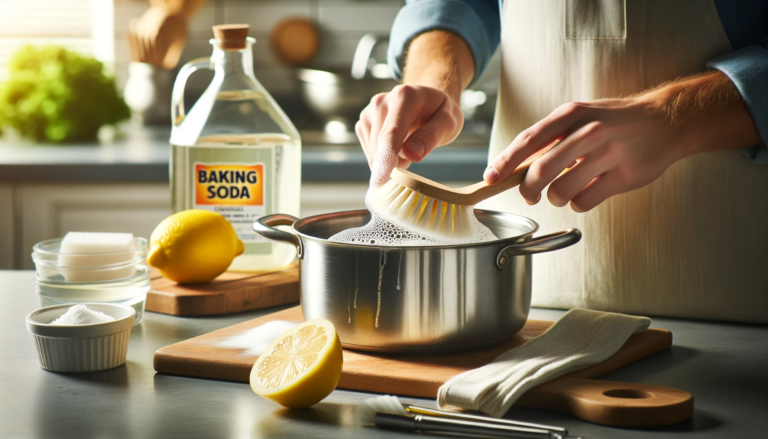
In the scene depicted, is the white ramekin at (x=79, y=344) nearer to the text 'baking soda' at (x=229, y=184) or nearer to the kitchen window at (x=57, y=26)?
the text 'baking soda' at (x=229, y=184)

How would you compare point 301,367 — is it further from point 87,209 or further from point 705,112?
point 87,209

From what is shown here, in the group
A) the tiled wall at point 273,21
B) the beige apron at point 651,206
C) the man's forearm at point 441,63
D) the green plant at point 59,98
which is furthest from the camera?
the tiled wall at point 273,21

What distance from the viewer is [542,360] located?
0.81 m

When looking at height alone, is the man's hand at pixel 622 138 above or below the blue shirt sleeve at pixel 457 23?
below

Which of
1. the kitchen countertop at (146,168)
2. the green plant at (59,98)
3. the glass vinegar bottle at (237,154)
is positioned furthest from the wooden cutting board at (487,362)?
the green plant at (59,98)

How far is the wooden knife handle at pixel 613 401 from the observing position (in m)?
0.71

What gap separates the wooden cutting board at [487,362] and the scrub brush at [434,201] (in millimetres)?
145

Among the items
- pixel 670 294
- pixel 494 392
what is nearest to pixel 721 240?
pixel 670 294

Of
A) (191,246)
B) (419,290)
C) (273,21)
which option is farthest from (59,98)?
(419,290)

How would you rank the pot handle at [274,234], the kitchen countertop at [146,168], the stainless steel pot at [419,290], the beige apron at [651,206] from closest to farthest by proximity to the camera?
1. the stainless steel pot at [419,290]
2. the pot handle at [274,234]
3. the beige apron at [651,206]
4. the kitchen countertop at [146,168]

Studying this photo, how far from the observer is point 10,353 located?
942 millimetres

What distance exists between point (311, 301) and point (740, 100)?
21.7 inches

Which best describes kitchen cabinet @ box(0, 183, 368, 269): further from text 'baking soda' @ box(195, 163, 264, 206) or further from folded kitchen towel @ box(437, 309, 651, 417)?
folded kitchen towel @ box(437, 309, 651, 417)

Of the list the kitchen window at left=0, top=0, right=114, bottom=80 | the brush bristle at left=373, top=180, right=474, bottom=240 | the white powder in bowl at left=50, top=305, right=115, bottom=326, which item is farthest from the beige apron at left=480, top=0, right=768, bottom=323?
the kitchen window at left=0, top=0, right=114, bottom=80
